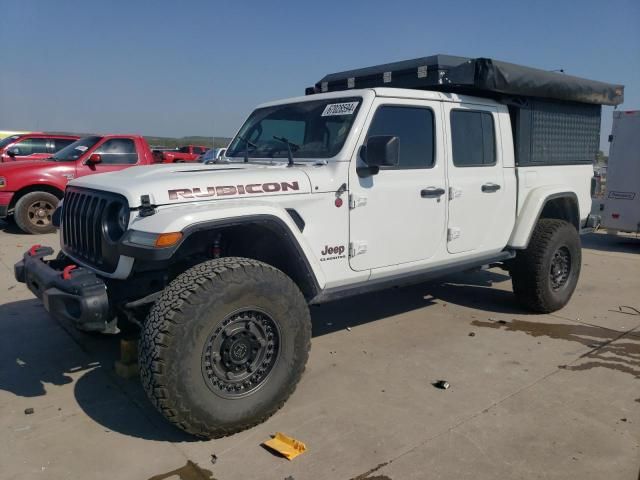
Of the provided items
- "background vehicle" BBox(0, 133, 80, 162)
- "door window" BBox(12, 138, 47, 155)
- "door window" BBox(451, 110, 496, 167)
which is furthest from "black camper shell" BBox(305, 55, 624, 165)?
"door window" BBox(12, 138, 47, 155)

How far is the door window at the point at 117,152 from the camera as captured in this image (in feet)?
32.3

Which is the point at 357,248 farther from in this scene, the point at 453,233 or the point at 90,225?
the point at 90,225

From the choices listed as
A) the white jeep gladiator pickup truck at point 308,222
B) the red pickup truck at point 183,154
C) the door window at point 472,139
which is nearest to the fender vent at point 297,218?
the white jeep gladiator pickup truck at point 308,222

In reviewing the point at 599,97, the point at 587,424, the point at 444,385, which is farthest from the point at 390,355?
the point at 599,97

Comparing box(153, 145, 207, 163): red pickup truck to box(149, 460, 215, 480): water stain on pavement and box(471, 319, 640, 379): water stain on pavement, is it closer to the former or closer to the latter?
box(471, 319, 640, 379): water stain on pavement

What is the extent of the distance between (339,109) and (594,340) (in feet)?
9.83

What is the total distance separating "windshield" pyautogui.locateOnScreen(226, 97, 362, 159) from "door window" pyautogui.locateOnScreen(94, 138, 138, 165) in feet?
19.4

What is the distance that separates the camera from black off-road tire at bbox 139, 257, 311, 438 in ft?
9.05

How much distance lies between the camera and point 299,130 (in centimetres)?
415

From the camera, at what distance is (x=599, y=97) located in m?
5.48

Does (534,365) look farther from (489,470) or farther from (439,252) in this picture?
(489,470)

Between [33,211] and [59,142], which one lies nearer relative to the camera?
[33,211]

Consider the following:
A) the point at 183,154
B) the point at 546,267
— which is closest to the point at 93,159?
the point at 546,267

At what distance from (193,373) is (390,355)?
1.90 m
